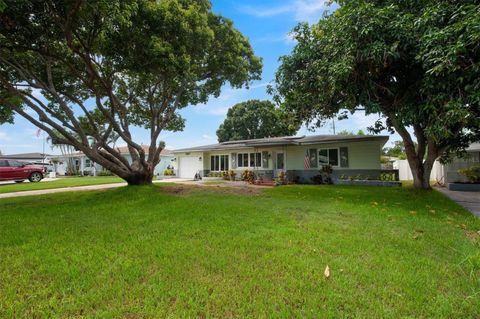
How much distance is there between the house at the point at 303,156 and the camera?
51.4 feet

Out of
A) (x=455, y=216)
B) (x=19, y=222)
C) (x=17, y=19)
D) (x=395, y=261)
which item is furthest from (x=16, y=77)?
(x=455, y=216)

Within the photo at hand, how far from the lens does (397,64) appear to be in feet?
27.5

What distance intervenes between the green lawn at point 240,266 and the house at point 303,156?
9.79 meters

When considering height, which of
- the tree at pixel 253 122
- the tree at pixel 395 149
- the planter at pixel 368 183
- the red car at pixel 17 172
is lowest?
the planter at pixel 368 183

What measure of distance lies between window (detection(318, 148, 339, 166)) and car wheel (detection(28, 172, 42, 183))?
22.4 m

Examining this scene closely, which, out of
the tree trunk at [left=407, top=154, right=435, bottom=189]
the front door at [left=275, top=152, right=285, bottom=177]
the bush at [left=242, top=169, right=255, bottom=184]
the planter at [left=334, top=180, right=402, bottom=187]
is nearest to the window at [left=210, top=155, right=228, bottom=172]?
the bush at [left=242, top=169, right=255, bottom=184]

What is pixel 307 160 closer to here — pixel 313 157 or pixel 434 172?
pixel 313 157

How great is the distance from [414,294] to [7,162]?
25120 millimetres

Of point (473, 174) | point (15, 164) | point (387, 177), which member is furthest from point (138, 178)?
point (473, 174)

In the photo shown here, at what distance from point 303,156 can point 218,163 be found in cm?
819

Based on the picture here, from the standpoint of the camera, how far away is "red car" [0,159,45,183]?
18547mm

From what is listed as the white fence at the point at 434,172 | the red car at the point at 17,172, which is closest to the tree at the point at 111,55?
the red car at the point at 17,172

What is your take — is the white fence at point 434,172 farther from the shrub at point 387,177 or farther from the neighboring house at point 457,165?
the shrub at point 387,177

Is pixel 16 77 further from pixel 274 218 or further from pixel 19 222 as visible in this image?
pixel 274 218
